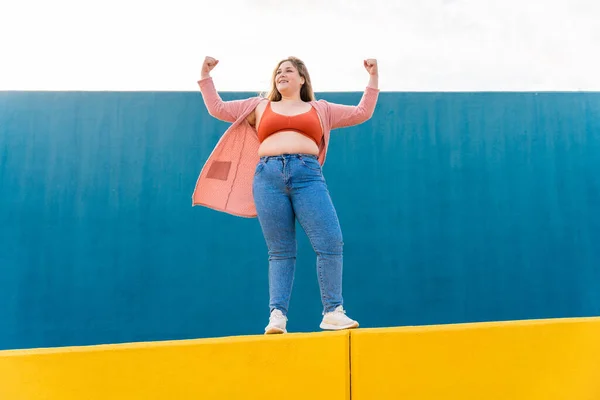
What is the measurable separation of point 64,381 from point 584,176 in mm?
3677

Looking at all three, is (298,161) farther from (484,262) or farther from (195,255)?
(484,262)

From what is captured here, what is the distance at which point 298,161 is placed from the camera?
1719 millimetres

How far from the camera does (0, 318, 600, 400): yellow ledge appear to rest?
42.4 inches

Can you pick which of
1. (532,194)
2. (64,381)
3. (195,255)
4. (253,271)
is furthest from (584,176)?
(64,381)

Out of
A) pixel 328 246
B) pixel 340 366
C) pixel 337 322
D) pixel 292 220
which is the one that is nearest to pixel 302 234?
pixel 292 220

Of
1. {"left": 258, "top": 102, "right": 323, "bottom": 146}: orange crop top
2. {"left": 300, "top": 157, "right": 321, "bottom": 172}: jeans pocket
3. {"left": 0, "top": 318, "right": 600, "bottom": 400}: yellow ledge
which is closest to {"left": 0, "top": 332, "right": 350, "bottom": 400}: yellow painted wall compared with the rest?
{"left": 0, "top": 318, "right": 600, "bottom": 400}: yellow ledge

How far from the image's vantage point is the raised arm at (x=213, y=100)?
1.83 metres

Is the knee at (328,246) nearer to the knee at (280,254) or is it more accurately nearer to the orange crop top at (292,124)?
the knee at (280,254)
